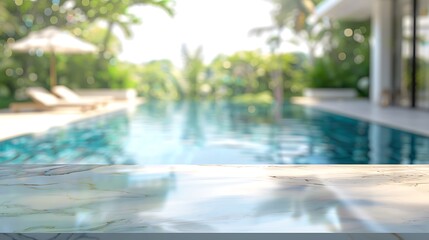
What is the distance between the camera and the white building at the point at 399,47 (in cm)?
1444

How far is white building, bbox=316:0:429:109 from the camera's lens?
14438 millimetres

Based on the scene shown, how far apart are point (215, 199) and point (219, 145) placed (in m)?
4.00

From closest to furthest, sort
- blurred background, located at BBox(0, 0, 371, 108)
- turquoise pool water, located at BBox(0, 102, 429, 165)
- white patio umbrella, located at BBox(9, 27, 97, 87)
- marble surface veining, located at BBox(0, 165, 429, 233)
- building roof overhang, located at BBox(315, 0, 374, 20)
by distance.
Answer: marble surface veining, located at BBox(0, 165, 429, 233) < turquoise pool water, located at BBox(0, 102, 429, 165) < white patio umbrella, located at BBox(9, 27, 97, 87) < building roof overhang, located at BBox(315, 0, 374, 20) < blurred background, located at BBox(0, 0, 371, 108)

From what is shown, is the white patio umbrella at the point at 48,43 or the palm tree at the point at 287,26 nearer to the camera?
the white patio umbrella at the point at 48,43

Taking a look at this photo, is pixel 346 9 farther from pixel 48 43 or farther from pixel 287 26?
pixel 48 43

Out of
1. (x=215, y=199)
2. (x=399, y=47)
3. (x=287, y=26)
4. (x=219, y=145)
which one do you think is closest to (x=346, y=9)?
(x=399, y=47)

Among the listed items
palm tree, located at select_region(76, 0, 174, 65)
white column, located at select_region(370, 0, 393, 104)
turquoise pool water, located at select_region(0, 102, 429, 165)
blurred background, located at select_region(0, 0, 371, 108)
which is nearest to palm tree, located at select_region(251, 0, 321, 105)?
blurred background, located at select_region(0, 0, 371, 108)

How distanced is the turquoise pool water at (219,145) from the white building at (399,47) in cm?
485

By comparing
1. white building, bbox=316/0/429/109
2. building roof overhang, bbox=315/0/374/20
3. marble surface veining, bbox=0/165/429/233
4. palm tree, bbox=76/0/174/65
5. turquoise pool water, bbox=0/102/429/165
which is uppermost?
palm tree, bbox=76/0/174/65

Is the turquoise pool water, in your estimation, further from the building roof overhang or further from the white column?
the building roof overhang

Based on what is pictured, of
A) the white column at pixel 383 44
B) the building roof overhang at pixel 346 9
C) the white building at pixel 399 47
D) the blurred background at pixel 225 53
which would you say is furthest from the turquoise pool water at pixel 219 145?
the blurred background at pixel 225 53

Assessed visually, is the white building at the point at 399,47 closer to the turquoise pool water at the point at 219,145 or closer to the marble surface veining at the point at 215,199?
the turquoise pool water at the point at 219,145

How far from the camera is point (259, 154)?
6.55 meters

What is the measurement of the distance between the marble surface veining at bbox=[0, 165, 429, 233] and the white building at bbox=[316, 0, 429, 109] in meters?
10.4
